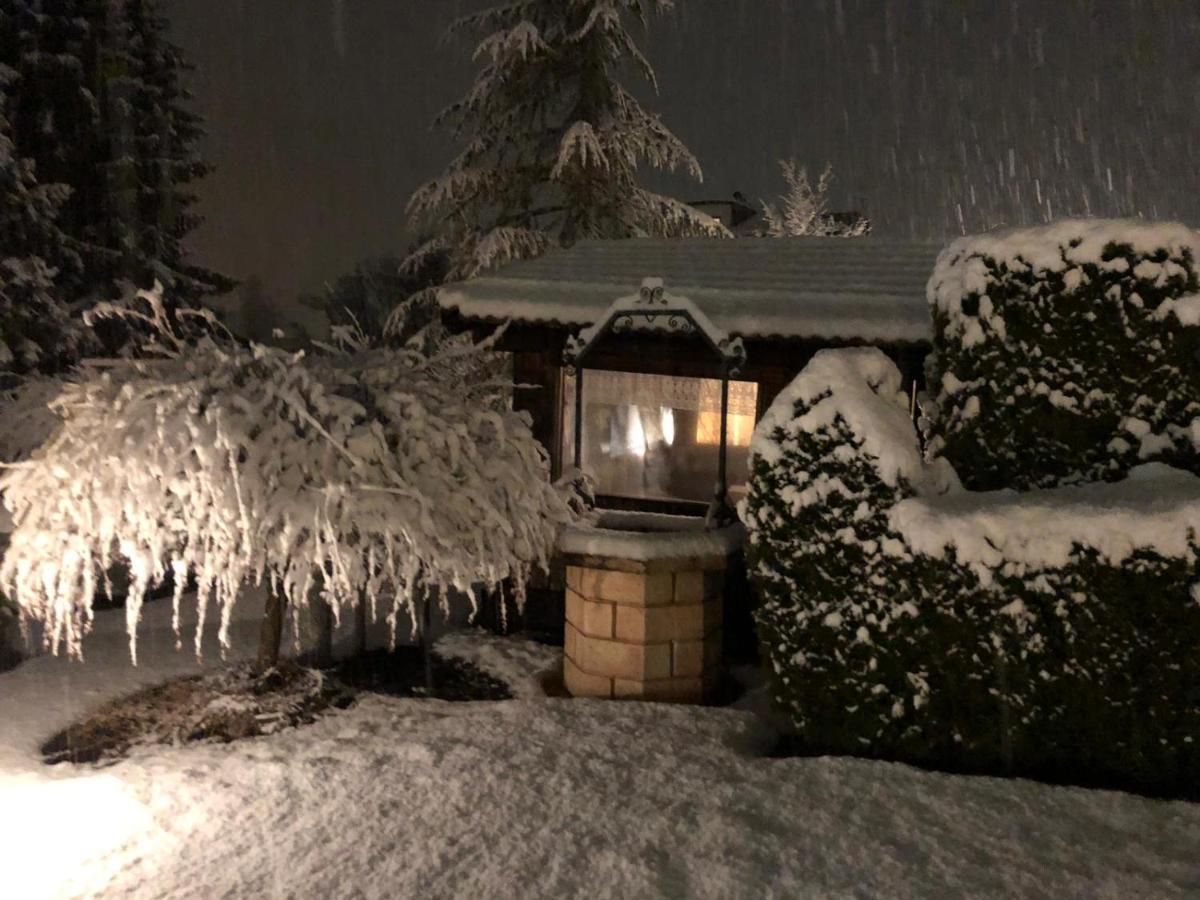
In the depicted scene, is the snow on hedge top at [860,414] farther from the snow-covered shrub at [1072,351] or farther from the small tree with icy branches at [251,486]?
the small tree with icy branches at [251,486]

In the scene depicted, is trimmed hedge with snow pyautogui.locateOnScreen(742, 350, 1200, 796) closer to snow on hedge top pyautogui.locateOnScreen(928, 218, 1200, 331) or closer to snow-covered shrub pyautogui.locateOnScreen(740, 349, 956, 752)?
snow-covered shrub pyautogui.locateOnScreen(740, 349, 956, 752)

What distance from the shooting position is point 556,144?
14.7 m

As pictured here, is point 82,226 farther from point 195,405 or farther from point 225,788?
point 225,788

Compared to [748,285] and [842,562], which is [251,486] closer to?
[842,562]

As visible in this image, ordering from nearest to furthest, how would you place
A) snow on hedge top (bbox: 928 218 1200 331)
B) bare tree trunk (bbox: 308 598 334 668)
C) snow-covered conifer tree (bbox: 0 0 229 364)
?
snow on hedge top (bbox: 928 218 1200 331), bare tree trunk (bbox: 308 598 334 668), snow-covered conifer tree (bbox: 0 0 229 364)

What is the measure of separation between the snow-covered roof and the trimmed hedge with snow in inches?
89.1

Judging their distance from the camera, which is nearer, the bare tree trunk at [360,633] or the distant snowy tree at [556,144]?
the bare tree trunk at [360,633]

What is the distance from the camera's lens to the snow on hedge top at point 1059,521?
13.9ft

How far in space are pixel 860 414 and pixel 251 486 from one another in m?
3.42

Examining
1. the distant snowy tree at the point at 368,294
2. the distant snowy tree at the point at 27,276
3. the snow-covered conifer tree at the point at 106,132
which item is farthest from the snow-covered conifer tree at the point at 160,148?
the distant snowy tree at the point at 368,294

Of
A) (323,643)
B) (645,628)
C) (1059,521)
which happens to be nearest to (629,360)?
(645,628)

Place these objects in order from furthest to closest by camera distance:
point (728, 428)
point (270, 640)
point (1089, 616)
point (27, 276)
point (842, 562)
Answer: point (27, 276)
point (728, 428)
point (270, 640)
point (842, 562)
point (1089, 616)

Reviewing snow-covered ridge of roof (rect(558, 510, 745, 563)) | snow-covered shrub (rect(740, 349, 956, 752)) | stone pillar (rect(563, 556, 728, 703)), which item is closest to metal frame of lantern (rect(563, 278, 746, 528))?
snow-covered ridge of roof (rect(558, 510, 745, 563))

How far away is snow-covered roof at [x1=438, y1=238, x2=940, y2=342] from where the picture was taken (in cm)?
759
